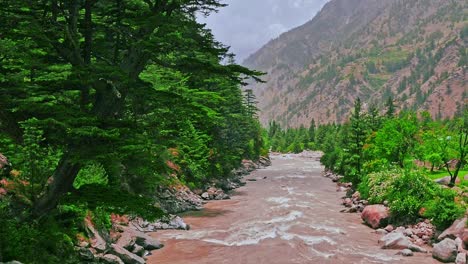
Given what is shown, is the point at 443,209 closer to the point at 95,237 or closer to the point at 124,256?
the point at 124,256

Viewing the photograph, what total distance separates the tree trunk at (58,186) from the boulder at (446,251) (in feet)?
51.9

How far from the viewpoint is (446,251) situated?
1809cm

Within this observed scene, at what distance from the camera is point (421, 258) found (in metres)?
18.7

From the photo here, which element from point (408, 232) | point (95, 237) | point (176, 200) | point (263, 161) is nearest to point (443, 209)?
point (408, 232)

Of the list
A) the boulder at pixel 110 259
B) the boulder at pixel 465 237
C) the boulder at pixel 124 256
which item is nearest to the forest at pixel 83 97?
the boulder at pixel 110 259

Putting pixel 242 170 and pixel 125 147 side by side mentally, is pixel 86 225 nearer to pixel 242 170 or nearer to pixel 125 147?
pixel 125 147

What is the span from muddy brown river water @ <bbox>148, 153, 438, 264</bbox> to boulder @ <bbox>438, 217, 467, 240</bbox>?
6.42ft

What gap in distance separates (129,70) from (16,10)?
7.91 feet

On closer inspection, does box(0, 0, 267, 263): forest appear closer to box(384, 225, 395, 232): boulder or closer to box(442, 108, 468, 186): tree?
box(384, 225, 395, 232): boulder

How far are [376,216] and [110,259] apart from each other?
17417mm

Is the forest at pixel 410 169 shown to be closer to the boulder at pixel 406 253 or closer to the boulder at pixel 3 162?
the boulder at pixel 406 253

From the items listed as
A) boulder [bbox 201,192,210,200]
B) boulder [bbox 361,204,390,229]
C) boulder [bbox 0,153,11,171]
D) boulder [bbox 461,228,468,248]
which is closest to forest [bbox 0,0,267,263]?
boulder [bbox 0,153,11,171]

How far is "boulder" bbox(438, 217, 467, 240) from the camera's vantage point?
19.7 metres

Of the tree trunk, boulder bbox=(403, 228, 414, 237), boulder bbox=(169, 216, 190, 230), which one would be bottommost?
boulder bbox=(169, 216, 190, 230)
